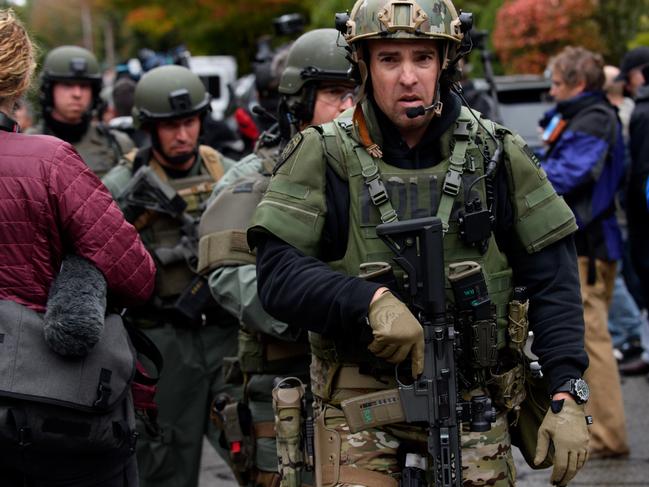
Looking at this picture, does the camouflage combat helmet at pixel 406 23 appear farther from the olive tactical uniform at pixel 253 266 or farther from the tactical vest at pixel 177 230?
the tactical vest at pixel 177 230

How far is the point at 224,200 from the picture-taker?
15.7ft

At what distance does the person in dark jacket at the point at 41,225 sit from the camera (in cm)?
352

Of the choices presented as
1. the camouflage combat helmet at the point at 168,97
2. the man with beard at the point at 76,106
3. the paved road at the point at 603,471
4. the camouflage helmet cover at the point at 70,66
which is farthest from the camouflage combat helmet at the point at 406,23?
the camouflage helmet cover at the point at 70,66

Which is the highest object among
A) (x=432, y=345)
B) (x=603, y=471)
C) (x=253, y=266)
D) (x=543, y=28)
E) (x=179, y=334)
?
(x=432, y=345)

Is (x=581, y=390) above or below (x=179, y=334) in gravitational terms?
above

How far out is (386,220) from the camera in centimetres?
354

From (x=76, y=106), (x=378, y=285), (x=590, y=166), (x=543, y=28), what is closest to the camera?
(x=378, y=285)

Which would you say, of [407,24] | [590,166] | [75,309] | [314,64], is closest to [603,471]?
[590,166]

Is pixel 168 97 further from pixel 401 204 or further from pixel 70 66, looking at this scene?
pixel 401 204

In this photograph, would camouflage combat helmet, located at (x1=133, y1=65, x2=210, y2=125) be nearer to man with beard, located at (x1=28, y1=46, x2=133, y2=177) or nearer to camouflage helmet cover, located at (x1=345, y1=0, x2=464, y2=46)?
man with beard, located at (x1=28, y1=46, x2=133, y2=177)

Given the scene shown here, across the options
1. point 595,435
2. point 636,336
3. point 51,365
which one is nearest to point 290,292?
point 51,365

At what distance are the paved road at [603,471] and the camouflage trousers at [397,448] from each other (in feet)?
10.2

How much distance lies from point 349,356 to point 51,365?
2.88 ft

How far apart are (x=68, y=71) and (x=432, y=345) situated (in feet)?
17.5
